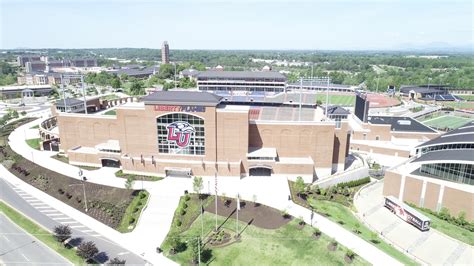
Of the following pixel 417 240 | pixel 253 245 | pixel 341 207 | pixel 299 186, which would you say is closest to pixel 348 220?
pixel 341 207

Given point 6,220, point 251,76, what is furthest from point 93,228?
point 251,76

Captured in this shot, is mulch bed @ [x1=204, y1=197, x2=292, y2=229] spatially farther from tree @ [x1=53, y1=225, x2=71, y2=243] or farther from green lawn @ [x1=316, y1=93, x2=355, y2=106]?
green lawn @ [x1=316, y1=93, x2=355, y2=106]

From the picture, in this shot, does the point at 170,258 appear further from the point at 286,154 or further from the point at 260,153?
the point at 286,154

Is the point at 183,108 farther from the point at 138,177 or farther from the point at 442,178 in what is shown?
the point at 442,178

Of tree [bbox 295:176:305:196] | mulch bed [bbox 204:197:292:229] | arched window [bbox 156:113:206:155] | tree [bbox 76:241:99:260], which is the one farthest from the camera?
arched window [bbox 156:113:206:155]

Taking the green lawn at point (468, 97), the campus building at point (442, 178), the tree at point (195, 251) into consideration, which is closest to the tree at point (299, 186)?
the campus building at point (442, 178)

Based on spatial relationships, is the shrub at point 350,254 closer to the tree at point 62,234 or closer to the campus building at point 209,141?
the campus building at point 209,141

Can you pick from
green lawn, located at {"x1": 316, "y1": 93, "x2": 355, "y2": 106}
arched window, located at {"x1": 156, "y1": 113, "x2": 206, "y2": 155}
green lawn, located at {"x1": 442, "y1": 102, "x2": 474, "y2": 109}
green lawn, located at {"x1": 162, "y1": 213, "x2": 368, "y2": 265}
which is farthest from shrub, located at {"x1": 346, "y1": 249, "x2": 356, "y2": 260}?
green lawn, located at {"x1": 442, "y1": 102, "x2": 474, "y2": 109}
